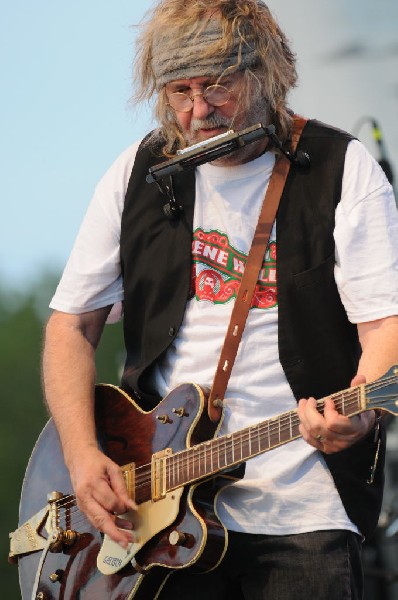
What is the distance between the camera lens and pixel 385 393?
2689 millimetres

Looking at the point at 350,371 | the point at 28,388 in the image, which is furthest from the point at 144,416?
the point at 28,388

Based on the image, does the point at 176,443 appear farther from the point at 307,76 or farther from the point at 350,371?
the point at 307,76

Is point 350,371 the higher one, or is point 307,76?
point 307,76

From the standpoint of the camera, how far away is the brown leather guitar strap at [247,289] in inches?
124

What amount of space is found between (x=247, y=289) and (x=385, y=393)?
2.09 ft

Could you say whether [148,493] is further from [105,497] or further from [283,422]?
[283,422]

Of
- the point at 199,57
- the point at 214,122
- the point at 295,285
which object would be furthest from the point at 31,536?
the point at 199,57

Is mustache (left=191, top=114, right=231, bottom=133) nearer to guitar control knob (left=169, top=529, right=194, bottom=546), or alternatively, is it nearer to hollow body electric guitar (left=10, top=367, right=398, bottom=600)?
hollow body electric guitar (left=10, top=367, right=398, bottom=600)

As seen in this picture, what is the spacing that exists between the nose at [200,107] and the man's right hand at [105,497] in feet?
3.36

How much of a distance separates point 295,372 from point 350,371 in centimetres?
15

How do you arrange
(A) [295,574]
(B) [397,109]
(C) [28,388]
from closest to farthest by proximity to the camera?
(A) [295,574] < (B) [397,109] < (C) [28,388]

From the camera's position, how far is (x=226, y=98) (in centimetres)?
332

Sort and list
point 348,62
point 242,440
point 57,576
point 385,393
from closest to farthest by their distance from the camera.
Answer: point 385,393
point 242,440
point 57,576
point 348,62

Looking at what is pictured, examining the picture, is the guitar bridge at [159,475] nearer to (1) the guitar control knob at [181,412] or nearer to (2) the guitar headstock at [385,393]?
(1) the guitar control knob at [181,412]
